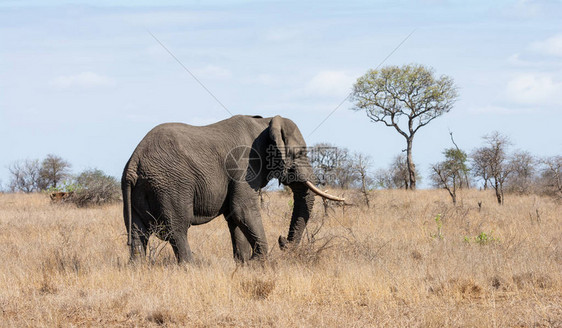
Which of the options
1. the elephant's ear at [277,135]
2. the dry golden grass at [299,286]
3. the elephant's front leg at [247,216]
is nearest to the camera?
the dry golden grass at [299,286]

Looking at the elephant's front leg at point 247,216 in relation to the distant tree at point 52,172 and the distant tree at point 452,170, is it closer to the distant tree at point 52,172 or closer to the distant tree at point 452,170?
the distant tree at point 452,170

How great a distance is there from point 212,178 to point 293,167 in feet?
4.24

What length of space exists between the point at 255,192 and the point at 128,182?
188 centimetres

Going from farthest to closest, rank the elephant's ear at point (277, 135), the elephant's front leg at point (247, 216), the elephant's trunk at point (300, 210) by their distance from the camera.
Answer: the elephant's trunk at point (300, 210) → the elephant's ear at point (277, 135) → the elephant's front leg at point (247, 216)

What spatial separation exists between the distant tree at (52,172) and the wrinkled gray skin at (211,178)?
3617 centimetres

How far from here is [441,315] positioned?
6156 mm

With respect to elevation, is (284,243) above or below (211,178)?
below

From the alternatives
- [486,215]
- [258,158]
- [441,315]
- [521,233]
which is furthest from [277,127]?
[486,215]

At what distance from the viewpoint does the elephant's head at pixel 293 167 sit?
871cm

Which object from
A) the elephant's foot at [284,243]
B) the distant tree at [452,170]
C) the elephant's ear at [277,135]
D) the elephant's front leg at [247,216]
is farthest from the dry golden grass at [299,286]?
the distant tree at [452,170]

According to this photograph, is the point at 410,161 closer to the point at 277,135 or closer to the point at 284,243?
the point at 284,243

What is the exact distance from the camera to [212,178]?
8.42m

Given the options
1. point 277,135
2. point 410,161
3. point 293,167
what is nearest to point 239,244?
point 293,167

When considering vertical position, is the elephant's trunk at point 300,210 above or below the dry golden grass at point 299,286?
above
